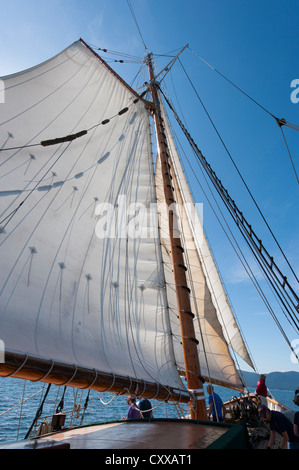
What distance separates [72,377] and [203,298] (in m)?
6.80

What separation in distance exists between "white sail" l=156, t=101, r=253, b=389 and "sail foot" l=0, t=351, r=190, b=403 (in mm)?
2661

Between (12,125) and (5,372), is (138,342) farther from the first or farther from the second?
(12,125)

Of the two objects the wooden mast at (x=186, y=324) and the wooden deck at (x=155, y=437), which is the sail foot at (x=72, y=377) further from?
the wooden mast at (x=186, y=324)

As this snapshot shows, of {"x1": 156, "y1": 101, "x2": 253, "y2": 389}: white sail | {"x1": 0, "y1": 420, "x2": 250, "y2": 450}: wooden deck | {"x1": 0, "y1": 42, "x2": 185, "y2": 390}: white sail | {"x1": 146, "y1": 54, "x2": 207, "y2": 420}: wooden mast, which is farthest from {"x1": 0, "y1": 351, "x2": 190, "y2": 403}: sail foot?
{"x1": 156, "y1": 101, "x2": 253, "y2": 389}: white sail

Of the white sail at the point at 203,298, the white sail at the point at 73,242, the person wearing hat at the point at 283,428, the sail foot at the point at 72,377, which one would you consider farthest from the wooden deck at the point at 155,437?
the white sail at the point at 203,298

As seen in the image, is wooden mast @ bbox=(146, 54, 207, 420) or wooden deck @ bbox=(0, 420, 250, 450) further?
wooden mast @ bbox=(146, 54, 207, 420)

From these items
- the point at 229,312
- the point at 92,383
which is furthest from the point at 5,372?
the point at 229,312

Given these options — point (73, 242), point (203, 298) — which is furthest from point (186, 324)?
point (203, 298)

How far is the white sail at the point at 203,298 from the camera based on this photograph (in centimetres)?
774

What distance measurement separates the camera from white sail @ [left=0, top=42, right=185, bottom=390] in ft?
11.5

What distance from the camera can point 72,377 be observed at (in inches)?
122

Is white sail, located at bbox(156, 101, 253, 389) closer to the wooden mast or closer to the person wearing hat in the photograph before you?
the wooden mast

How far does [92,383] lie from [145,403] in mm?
2483

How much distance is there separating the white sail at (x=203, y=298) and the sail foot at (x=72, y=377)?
2.66 metres
